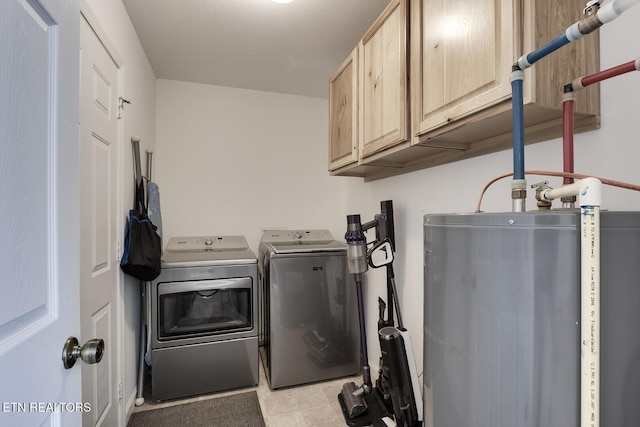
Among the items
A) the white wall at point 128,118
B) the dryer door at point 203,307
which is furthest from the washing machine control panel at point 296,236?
the white wall at point 128,118

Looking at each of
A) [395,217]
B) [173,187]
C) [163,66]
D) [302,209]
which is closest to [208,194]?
[173,187]

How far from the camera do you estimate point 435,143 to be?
1351mm

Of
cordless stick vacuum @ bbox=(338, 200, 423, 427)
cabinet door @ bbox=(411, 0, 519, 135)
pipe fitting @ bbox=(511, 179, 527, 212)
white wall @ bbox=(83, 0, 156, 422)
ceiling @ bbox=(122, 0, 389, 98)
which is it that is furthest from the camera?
ceiling @ bbox=(122, 0, 389, 98)

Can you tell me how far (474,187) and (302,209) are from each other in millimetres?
2019

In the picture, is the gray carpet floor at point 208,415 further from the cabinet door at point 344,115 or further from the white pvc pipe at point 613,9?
the white pvc pipe at point 613,9

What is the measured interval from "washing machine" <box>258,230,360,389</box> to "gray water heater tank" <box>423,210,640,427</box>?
1.63 meters

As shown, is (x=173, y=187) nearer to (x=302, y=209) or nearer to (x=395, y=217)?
(x=302, y=209)

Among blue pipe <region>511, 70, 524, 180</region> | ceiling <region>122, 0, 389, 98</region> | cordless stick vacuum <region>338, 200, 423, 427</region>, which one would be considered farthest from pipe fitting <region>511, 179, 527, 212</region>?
ceiling <region>122, 0, 389, 98</region>

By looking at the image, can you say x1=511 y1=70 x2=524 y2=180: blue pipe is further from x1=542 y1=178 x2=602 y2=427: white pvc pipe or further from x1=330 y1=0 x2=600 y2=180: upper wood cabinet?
x1=542 y1=178 x2=602 y2=427: white pvc pipe

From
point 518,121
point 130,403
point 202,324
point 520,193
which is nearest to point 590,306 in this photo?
point 520,193

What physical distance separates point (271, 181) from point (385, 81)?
72.7 inches

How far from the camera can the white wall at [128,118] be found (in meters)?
1.64

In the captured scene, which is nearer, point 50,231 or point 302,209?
point 50,231

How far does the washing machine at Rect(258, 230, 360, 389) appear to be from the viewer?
7.24 ft
